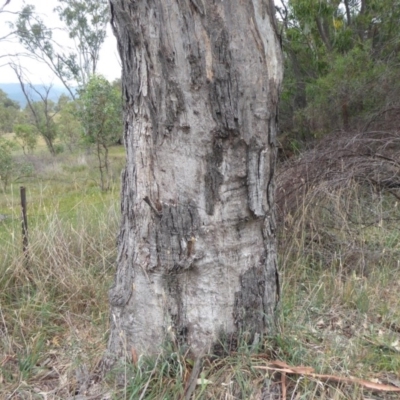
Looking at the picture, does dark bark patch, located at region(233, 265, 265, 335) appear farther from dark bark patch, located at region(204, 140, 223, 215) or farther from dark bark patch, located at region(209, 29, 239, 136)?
dark bark patch, located at region(209, 29, 239, 136)

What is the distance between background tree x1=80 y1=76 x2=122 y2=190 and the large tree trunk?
9.42m

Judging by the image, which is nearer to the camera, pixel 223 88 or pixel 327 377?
pixel 223 88

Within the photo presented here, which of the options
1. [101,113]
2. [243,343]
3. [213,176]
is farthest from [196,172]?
[101,113]

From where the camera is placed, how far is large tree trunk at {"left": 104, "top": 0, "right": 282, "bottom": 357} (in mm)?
1519

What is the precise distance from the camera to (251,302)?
181cm

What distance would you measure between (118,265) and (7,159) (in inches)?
369

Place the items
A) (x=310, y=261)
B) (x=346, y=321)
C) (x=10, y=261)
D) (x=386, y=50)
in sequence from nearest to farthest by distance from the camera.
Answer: (x=346, y=321) < (x=10, y=261) < (x=310, y=261) < (x=386, y=50)

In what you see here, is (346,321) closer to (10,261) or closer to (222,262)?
(222,262)

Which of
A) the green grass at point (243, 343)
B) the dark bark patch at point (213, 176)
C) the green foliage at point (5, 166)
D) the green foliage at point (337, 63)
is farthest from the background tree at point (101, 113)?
the dark bark patch at point (213, 176)

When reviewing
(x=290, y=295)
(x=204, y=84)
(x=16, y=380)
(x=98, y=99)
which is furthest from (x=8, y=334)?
(x=98, y=99)

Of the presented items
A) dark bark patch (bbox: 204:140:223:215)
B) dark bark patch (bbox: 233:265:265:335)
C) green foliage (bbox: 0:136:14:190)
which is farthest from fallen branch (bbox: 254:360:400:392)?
green foliage (bbox: 0:136:14:190)

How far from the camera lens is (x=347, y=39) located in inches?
296

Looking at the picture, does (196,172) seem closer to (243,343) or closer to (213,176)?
(213,176)

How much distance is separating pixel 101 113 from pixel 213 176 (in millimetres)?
10394
